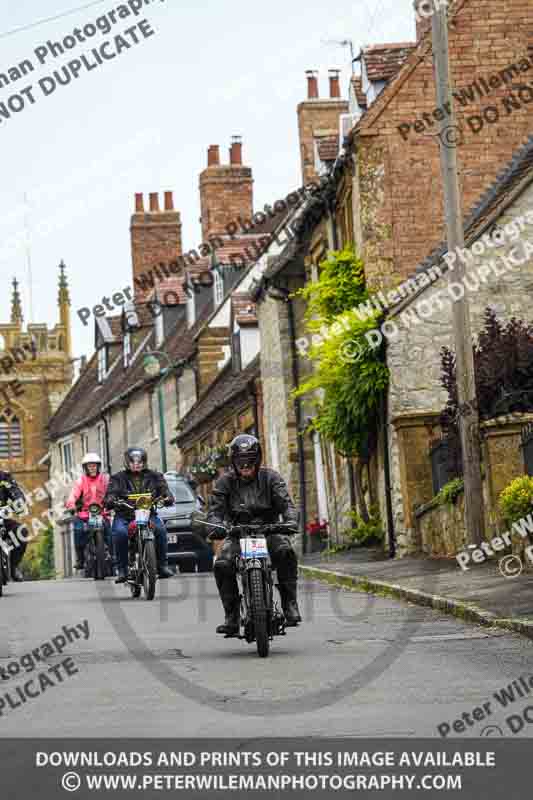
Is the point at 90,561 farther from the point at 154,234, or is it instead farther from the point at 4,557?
the point at 154,234

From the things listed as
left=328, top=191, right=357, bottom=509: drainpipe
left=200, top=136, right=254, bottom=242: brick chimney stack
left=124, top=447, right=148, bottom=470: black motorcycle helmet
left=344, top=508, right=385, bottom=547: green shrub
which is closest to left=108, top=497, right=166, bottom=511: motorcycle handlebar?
left=124, top=447, right=148, bottom=470: black motorcycle helmet

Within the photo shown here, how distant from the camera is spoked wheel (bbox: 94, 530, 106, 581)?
26406mm

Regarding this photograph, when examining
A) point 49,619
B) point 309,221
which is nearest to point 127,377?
point 309,221

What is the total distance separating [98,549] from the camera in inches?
1045

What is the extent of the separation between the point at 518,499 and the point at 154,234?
42277mm

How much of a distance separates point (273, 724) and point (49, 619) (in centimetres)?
856

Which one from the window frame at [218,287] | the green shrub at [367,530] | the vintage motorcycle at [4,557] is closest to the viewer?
the vintage motorcycle at [4,557]

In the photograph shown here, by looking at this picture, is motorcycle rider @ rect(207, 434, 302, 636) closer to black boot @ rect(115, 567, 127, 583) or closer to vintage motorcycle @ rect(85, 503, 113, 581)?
black boot @ rect(115, 567, 127, 583)

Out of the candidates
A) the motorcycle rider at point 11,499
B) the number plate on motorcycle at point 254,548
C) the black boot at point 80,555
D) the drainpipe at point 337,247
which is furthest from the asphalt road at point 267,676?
the drainpipe at point 337,247

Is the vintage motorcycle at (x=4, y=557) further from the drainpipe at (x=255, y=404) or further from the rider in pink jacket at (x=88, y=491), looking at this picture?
the drainpipe at (x=255, y=404)

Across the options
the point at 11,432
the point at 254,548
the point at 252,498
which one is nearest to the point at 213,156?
the point at 252,498

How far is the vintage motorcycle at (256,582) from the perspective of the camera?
39.3ft

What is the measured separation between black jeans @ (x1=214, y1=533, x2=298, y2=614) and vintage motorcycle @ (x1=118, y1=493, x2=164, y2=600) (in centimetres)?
561
